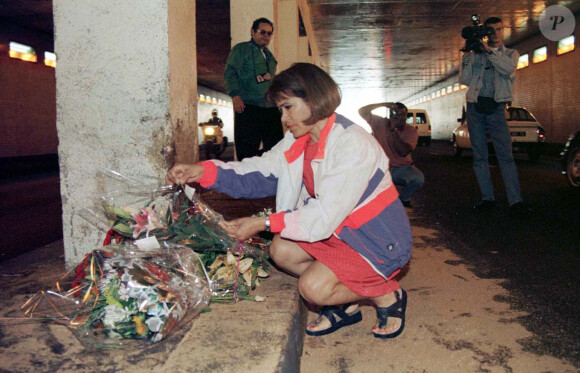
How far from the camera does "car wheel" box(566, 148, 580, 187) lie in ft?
26.8

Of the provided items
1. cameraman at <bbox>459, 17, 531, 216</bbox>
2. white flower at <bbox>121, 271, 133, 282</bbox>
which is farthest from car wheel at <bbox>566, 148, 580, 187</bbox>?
white flower at <bbox>121, 271, 133, 282</bbox>

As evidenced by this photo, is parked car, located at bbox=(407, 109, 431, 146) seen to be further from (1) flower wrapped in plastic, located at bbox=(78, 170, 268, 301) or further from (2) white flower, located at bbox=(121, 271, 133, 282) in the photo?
(2) white flower, located at bbox=(121, 271, 133, 282)

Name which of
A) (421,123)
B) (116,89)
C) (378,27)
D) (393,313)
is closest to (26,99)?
(378,27)

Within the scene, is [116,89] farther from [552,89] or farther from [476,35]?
[552,89]

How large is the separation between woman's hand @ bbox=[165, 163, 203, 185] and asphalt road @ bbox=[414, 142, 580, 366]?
75.5 inches

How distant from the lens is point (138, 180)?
2.89 m

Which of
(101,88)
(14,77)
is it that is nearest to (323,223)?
(101,88)

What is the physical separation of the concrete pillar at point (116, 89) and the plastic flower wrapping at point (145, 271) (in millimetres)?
144

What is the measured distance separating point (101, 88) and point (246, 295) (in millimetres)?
1471

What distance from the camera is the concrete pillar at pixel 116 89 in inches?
113

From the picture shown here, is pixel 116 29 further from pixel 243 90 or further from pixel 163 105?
pixel 243 90

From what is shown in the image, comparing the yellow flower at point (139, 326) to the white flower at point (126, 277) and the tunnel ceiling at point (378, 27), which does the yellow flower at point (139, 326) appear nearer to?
the white flower at point (126, 277)

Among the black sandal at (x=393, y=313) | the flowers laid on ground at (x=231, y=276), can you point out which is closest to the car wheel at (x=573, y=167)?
the black sandal at (x=393, y=313)

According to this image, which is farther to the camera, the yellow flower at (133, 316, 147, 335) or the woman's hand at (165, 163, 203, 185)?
the woman's hand at (165, 163, 203, 185)
